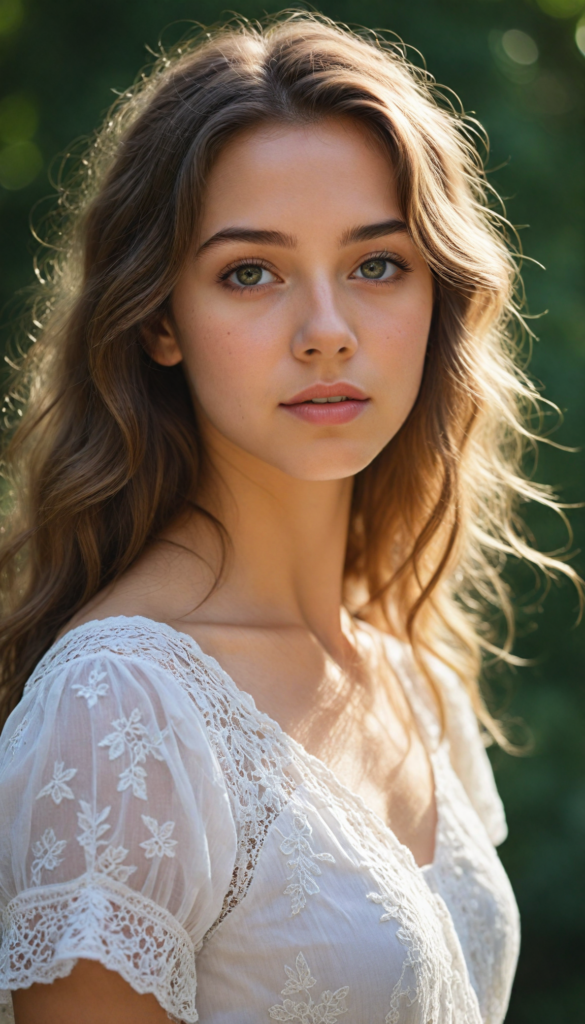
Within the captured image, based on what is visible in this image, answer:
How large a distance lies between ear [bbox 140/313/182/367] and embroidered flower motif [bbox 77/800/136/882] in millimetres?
833

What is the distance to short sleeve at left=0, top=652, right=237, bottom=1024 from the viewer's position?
1.12m

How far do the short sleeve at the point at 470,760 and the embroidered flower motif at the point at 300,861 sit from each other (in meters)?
0.82

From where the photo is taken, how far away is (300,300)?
1.48 m

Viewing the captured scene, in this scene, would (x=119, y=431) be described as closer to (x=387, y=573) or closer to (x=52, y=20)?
(x=387, y=573)

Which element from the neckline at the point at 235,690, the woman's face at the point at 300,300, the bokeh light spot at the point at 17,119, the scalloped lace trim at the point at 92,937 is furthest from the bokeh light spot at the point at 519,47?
the scalloped lace trim at the point at 92,937

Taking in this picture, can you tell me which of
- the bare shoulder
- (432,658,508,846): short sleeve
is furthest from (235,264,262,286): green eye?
(432,658,508,846): short sleeve

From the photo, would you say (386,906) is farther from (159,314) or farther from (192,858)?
(159,314)

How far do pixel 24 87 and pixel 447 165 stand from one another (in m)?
1.48

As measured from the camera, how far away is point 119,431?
163 centimetres

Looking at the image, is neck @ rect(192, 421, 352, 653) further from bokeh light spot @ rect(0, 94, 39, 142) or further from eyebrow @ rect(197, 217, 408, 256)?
bokeh light spot @ rect(0, 94, 39, 142)

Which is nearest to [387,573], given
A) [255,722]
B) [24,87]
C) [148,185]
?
[255,722]

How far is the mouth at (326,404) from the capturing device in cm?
150

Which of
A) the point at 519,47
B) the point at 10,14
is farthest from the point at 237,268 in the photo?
the point at 519,47

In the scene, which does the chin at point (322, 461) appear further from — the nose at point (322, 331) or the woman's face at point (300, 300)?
the nose at point (322, 331)
